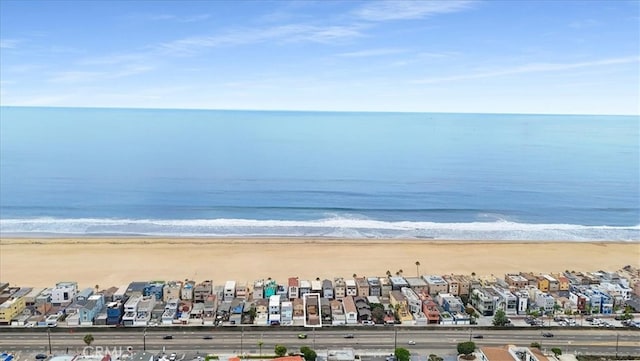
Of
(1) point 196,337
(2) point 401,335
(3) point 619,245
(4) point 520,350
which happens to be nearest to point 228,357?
(1) point 196,337

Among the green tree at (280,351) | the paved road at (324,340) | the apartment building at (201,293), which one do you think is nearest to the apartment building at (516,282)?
the paved road at (324,340)

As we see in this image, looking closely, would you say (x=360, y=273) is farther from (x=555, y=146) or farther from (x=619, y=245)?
(x=555, y=146)

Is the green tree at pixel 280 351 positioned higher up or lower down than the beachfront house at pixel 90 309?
lower down

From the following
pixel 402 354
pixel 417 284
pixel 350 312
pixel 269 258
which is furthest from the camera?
pixel 269 258

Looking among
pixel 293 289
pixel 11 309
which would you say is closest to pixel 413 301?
pixel 293 289

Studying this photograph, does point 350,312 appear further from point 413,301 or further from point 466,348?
point 466,348

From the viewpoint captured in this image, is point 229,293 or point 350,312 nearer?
point 350,312

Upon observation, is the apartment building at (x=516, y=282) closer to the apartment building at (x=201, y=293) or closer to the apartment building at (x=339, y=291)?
the apartment building at (x=339, y=291)
